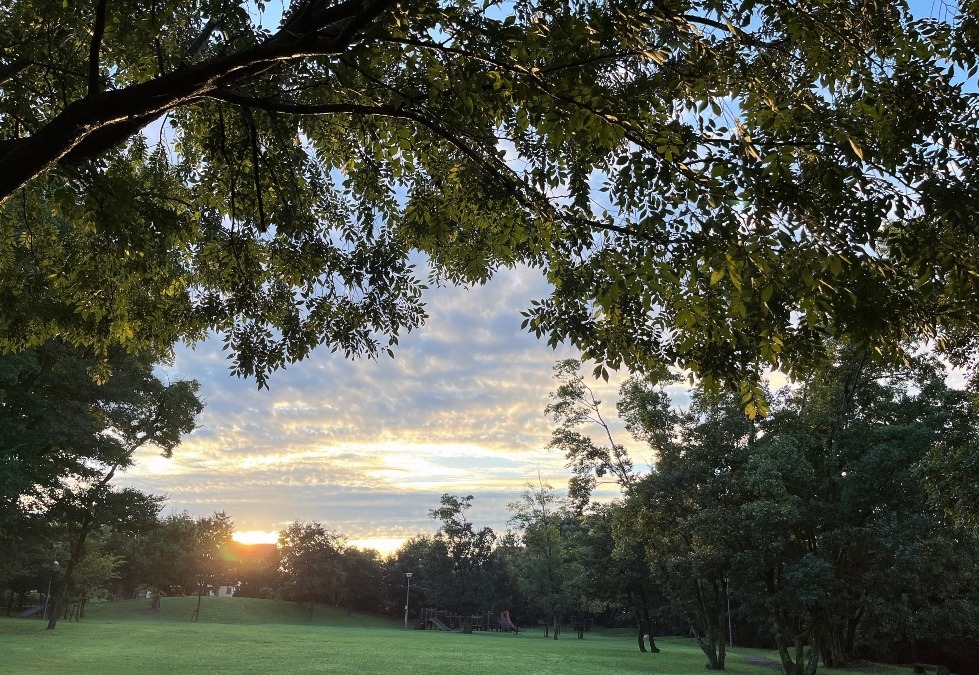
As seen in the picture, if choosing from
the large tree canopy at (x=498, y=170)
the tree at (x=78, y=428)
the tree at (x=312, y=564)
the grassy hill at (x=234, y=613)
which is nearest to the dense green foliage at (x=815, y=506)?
the large tree canopy at (x=498, y=170)

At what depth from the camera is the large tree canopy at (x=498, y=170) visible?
4859 millimetres

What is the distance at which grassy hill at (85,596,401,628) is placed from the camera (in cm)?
5475

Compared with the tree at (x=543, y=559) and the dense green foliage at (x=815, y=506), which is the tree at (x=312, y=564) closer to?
the tree at (x=543, y=559)

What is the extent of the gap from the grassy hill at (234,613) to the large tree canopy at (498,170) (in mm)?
52213

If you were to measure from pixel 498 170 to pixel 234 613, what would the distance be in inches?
2527

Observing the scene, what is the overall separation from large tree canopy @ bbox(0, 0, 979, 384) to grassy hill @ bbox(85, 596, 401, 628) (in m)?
52.2

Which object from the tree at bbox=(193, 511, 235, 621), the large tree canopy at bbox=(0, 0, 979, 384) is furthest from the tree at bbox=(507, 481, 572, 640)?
the large tree canopy at bbox=(0, 0, 979, 384)

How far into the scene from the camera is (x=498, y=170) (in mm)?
6699

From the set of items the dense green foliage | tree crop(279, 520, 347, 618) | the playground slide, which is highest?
the dense green foliage

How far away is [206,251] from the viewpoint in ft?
28.3

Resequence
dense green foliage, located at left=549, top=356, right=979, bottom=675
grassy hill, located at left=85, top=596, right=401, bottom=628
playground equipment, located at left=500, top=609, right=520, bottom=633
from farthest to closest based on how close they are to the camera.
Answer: playground equipment, located at left=500, top=609, right=520, bottom=633 → grassy hill, located at left=85, top=596, right=401, bottom=628 → dense green foliage, located at left=549, top=356, right=979, bottom=675

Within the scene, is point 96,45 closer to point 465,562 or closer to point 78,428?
Answer: point 78,428

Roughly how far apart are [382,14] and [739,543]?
1889 cm

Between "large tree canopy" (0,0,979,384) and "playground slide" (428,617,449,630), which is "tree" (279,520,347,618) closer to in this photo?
"playground slide" (428,617,449,630)
